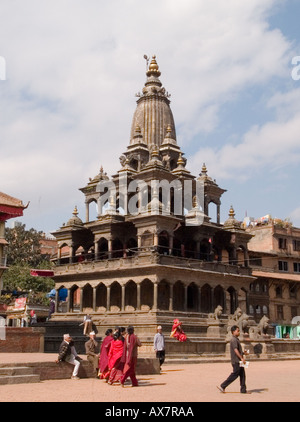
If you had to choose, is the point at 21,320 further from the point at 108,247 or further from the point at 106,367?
the point at 106,367

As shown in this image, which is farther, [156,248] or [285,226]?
[285,226]

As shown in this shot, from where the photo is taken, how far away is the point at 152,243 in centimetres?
4381

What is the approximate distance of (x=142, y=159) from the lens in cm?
5219

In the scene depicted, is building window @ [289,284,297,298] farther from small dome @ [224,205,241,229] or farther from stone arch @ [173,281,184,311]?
stone arch @ [173,281,184,311]

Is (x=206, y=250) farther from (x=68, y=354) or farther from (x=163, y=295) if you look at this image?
(x=68, y=354)

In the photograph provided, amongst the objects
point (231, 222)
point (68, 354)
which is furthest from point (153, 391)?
point (231, 222)

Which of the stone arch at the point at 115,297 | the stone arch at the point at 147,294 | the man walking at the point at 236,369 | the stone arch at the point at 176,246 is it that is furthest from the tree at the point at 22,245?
the man walking at the point at 236,369

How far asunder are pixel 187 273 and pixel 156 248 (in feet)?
12.1

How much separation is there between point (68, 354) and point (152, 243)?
2647cm

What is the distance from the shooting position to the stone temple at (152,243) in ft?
142

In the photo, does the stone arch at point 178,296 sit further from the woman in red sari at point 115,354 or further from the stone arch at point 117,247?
the woman in red sari at point 115,354

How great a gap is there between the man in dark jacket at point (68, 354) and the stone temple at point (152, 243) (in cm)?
2194
